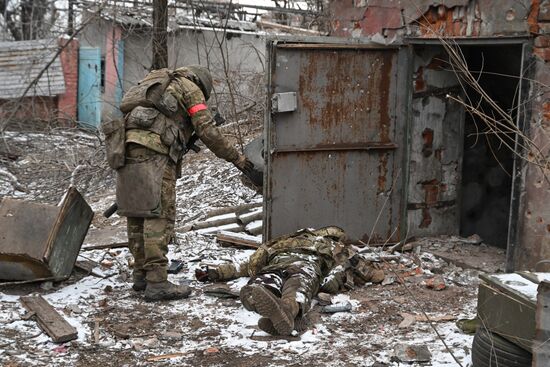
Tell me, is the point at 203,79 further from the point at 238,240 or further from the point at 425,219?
the point at 425,219

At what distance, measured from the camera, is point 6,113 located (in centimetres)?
1509

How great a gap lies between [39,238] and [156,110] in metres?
1.37

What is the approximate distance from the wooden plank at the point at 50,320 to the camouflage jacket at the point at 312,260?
1476 mm

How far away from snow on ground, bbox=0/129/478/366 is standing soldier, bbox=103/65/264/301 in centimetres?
43

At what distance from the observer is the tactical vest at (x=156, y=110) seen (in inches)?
217

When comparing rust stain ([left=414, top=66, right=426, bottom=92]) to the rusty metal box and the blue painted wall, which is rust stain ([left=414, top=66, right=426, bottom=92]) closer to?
the rusty metal box

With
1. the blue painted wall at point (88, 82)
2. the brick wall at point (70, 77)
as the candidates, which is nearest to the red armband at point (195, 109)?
the blue painted wall at point (88, 82)

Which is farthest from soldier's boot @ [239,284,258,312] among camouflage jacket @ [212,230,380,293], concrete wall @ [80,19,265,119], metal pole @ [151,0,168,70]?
concrete wall @ [80,19,265,119]

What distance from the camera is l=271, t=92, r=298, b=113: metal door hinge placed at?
20.8ft

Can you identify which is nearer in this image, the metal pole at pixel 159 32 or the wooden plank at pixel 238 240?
the wooden plank at pixel 238 240

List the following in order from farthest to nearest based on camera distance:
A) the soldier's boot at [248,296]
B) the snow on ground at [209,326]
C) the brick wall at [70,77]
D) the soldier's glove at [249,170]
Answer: the brick wall at [70,77], the soldier's glove at [249,170], the soldier's boot at [248,296], the snow on ground at [209,326]

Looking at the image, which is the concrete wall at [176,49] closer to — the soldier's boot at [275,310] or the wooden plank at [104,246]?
the wooden plank at [104,246]

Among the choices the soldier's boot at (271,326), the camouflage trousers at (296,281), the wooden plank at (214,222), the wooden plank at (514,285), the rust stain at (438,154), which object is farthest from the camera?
the wooden plank at (214,222)

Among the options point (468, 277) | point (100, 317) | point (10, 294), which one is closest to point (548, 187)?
point (468, 277)
